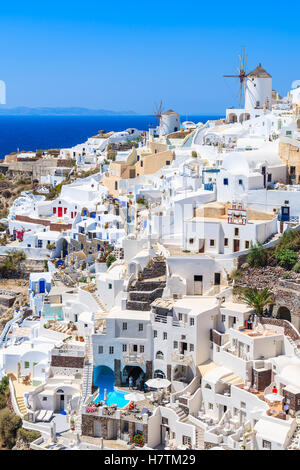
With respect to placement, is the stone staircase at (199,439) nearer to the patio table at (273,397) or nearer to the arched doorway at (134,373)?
the patio table at (273,397)

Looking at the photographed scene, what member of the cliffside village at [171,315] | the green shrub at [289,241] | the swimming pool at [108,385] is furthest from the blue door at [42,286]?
the green shrub at [289,241]

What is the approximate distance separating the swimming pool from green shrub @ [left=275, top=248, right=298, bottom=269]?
663cm

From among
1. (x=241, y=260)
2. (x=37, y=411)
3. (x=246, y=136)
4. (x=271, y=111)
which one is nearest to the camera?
(x=37, y=411)

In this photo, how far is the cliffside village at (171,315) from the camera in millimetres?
18438

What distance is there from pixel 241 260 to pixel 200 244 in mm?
1848

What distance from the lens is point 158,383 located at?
1961 cm

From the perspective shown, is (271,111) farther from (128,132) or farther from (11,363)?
(11,363)

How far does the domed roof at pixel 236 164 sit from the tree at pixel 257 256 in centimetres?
443

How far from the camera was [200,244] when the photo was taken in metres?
24.0

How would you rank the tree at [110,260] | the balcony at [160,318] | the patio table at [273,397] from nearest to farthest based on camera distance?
1. the patio table at [273,397]
2. the balcony at [160,318]
3. the tree at [110,260]

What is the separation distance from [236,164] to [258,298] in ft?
25.7

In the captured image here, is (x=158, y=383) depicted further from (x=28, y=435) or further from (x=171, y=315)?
(x=28, y=435)

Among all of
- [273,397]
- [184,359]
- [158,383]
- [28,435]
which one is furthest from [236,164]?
[28,435]
